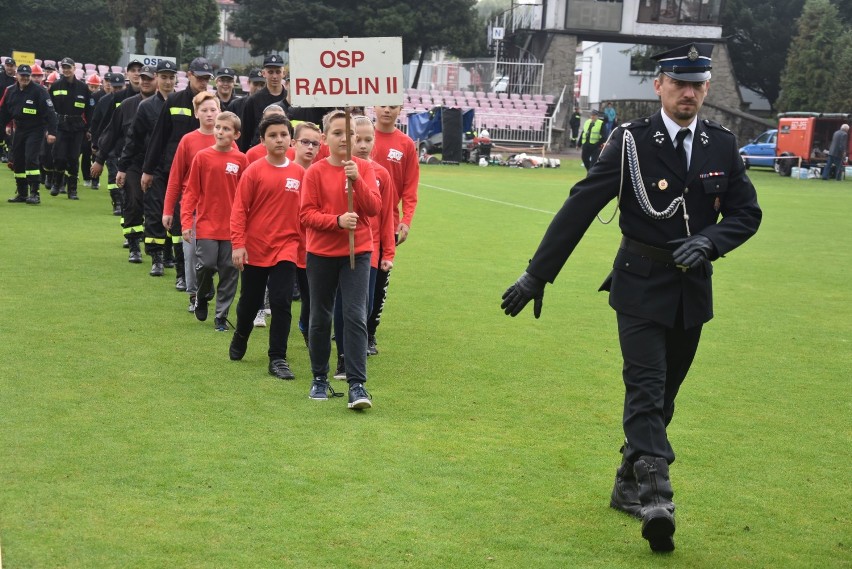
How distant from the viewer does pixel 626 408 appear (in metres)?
5.60

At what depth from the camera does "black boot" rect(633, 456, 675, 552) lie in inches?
204

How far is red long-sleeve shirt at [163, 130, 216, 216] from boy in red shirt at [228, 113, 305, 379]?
6.84 ft

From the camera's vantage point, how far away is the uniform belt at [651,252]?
5.56m

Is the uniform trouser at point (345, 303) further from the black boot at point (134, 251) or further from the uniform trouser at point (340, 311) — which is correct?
the black boot at point (134, 251)

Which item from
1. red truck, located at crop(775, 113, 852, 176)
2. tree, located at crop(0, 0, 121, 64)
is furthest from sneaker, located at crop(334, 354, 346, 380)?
tree, located at crop(0, 0, 121, 64)

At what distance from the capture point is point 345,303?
303 inches

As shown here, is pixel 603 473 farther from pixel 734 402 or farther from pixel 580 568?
pixel 734 402

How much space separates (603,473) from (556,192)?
23642mm

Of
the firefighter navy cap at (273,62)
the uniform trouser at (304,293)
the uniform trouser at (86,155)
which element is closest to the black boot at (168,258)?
the firefighter navy cap at (273,62)

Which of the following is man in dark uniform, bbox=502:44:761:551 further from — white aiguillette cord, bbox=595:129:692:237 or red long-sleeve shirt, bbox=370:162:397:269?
red long-sleeve shirt, bbox=370:162:397:269

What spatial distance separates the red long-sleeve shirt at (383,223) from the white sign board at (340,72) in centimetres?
64

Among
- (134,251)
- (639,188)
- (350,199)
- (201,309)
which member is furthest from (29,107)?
(639,188)

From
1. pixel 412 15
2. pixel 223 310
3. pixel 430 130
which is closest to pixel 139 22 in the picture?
pixel 412 15

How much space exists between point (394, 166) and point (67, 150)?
13.5m
